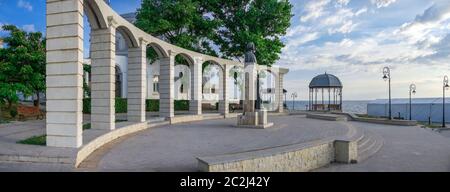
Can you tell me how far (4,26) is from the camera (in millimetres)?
23766

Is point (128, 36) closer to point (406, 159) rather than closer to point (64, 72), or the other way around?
point (64, 72)

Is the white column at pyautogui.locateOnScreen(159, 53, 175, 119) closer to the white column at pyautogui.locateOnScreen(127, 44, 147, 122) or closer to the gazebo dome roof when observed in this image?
the white column at pyautogui.locateOnScreen(127, 44, 147, 122)

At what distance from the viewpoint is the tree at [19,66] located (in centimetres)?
2141

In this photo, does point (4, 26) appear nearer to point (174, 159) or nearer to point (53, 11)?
point (53, 11)

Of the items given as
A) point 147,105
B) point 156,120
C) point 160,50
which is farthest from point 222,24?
point 156,120

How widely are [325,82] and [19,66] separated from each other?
110ft

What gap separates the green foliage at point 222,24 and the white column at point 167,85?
28.4 feet

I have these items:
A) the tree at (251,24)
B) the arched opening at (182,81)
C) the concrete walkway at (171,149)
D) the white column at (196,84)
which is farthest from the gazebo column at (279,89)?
the concrete walkway at (171,149)

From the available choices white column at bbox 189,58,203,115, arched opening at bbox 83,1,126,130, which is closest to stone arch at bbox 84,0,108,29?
arched opening at bbox 83,1,126,130

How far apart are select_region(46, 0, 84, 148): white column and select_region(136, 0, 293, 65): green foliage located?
61.7 ft

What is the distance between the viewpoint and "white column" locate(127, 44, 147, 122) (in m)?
16.9
